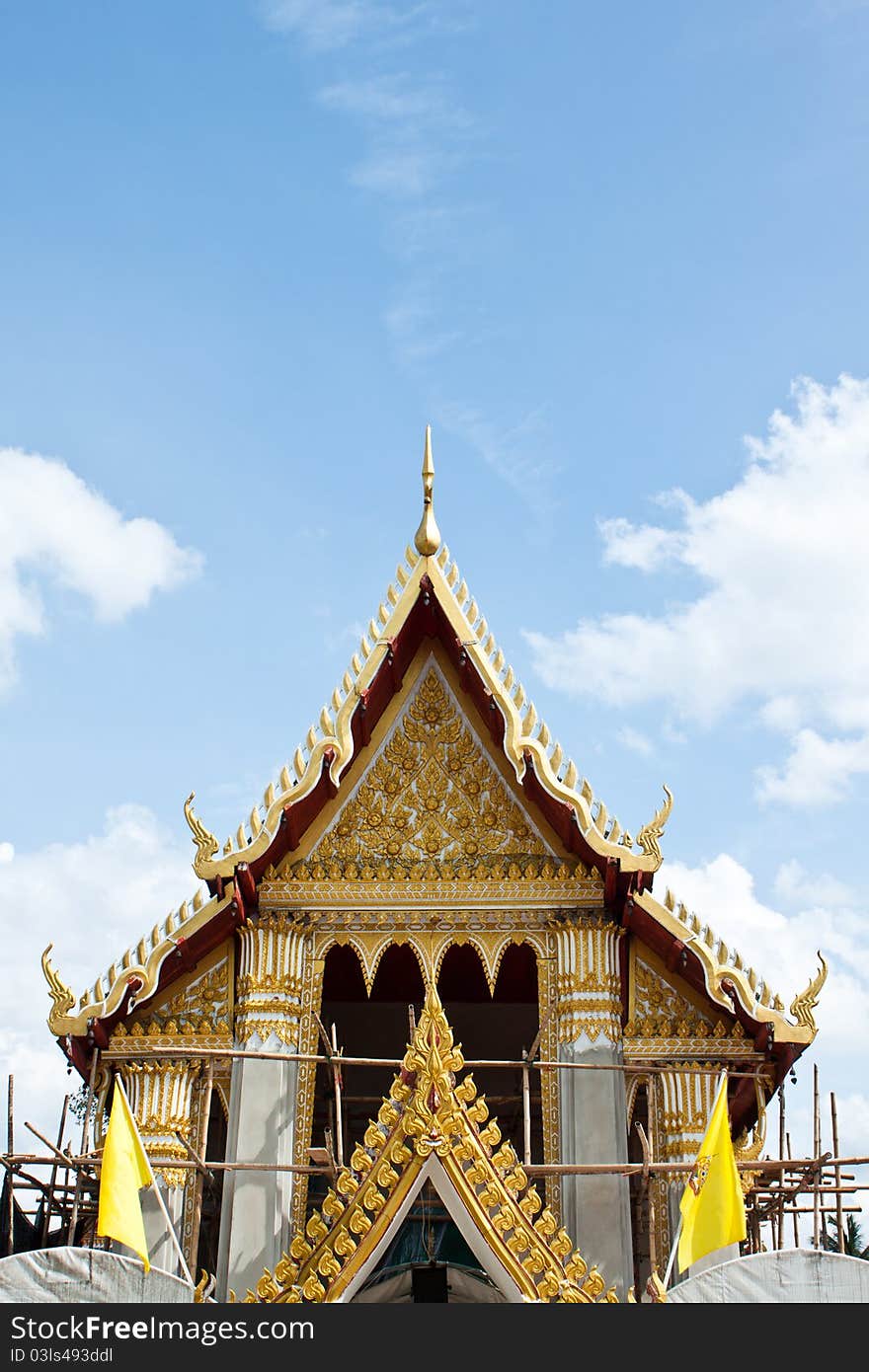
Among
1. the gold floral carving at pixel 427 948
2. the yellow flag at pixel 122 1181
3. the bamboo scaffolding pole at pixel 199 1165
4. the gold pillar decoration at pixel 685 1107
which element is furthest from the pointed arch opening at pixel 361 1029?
the yellow flag at pixel 122 1181

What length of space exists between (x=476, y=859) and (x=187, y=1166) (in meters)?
3.40

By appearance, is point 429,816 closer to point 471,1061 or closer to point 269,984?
point 269,984

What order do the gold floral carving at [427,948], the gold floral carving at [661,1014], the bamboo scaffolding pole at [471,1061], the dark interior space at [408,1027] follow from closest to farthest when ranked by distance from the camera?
the bamboo scaffolding pole at [471,1061] → the gold floral carving at [661,1014] → the gold floral carving at [427,948] → the dark interior space at [408,1027]

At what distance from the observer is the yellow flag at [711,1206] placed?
10.4 meters

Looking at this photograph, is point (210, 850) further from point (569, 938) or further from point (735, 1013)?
point (735, 1013)

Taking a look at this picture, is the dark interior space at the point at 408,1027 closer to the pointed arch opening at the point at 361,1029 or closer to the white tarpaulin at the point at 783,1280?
the pointed arch opening at the point at 361,1029

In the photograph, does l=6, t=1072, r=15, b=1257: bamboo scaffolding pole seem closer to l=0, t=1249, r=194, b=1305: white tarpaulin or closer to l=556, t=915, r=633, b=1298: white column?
l=0, t=1249, r=194, b=1305: white tarpaulin

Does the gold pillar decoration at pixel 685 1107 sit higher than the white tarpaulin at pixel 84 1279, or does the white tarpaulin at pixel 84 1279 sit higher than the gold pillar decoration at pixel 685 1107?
the gold pillar decoration at pixel 685 1107

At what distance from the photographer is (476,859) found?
12.9 meters

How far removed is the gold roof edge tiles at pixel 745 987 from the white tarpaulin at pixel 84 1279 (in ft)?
15.1

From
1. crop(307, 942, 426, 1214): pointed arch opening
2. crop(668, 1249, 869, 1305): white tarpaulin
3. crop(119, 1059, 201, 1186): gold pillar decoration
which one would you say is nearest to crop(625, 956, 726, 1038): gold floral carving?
crop(668, 1249, 869, 1305): white tarpaulin

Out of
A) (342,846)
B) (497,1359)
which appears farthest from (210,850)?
(497,1359)

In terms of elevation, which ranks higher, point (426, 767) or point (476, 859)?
point (426, 767)

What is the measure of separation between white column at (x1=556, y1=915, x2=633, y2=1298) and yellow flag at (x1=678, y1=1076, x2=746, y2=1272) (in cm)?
107
